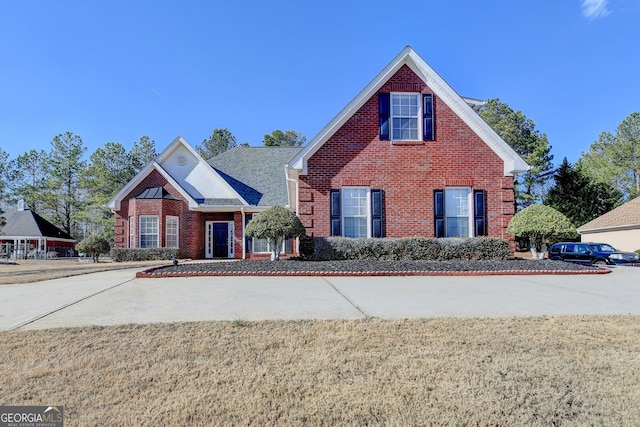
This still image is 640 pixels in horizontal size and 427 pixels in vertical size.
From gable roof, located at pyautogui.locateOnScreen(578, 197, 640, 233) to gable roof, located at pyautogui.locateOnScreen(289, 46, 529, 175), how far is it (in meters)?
17.1

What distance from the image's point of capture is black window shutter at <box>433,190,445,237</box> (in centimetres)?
1375

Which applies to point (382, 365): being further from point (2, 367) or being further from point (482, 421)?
point (2, 367)

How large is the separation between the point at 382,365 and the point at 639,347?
9.40 feet

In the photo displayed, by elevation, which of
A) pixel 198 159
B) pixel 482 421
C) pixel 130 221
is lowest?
pixel 482 421

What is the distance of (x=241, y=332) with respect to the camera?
4.55m

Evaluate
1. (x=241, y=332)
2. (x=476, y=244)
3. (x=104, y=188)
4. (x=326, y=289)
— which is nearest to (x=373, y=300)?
(x=326, y=289)

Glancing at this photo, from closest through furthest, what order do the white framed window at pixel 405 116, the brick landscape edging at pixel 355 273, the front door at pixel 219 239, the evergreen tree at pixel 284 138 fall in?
1. the brick landscape edging at pixel 355 273
2. the white framed window at pixel 405 116
3. the front door at pixel 219 239
4. the evergreen tree at pixel 284 138

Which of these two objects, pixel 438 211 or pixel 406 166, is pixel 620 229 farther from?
pixel 406 166

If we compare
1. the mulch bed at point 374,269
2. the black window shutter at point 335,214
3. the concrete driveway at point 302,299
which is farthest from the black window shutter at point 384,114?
the concrete driveway at point 302,299

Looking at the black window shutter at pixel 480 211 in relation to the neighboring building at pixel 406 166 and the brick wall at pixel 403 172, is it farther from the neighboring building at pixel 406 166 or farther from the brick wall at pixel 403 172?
the brick wall at pixel 403 172

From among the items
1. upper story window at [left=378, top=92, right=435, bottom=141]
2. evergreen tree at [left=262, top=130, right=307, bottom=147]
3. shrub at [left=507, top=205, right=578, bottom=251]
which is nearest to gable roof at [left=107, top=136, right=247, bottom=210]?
upper story window at [left=378, top=92, right=435, bottom=141]

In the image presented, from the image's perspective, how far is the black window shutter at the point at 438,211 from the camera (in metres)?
13.8

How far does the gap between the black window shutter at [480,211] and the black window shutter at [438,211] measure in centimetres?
116

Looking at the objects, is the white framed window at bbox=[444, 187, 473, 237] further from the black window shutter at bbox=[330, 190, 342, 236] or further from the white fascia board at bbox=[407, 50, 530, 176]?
the black window shutter at bbox=[330, 190, 342, 236]
